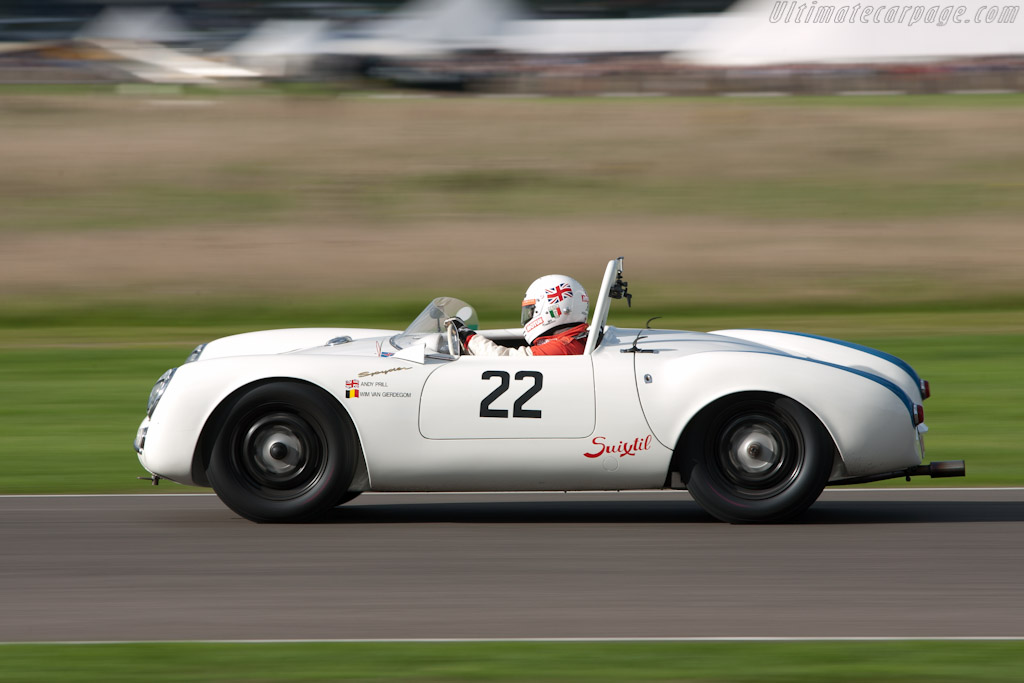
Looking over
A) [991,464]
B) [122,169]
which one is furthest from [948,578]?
[122,169]

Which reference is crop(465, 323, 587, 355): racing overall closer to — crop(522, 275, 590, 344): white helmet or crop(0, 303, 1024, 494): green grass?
crop(522, 275, 590, 344): white helmet

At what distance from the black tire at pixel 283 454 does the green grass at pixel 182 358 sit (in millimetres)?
1768

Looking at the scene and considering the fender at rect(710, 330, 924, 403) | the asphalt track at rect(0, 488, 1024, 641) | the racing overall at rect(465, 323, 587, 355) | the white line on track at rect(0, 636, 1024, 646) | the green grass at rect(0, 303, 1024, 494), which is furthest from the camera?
the green grass at rect(0, 303, 1024, 494)

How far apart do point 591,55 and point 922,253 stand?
26.7 m

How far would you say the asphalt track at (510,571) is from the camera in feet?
17.0

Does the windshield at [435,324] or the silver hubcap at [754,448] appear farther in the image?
the windshield at [435,324]

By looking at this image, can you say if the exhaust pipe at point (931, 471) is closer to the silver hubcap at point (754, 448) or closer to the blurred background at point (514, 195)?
the silver hubcap at point (754, 448)

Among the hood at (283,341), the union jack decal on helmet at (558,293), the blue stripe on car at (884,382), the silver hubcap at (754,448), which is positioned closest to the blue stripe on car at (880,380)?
the blue stripe on car at (884,382)

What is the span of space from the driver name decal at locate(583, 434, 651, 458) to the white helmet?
783 mm

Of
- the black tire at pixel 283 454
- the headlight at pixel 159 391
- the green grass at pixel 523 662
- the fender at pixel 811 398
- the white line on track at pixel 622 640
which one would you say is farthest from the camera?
the headlight at pixel 159 391

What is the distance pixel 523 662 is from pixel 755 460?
98.0 inches

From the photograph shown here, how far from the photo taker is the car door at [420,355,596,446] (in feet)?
22.1

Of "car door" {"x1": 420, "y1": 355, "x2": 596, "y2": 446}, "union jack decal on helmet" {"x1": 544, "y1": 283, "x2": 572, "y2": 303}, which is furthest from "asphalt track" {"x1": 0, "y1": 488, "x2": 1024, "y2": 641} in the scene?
"union jack decal on helmet" {"x1": 544, "y1": 283, "x2": 572, "y2": 303}

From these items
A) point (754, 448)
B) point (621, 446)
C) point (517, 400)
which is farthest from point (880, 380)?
point (517, 400)
